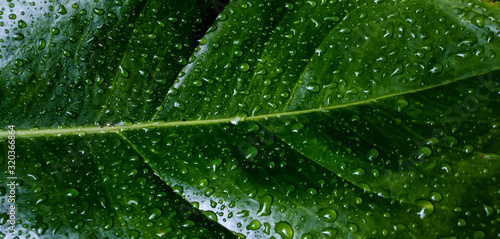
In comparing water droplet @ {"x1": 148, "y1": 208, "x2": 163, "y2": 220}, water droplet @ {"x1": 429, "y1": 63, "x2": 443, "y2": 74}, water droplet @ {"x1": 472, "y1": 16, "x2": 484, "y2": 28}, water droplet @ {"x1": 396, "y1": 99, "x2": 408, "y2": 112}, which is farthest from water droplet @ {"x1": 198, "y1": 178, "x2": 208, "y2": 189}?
water droplet @ {"x1": 472, "y1": 16, "x2": 484, "y2": 28}

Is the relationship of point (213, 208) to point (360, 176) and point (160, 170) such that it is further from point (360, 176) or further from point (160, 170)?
point (360, 176)

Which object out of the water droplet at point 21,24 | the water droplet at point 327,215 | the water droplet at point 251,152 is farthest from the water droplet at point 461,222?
the water droplet at point 21,24

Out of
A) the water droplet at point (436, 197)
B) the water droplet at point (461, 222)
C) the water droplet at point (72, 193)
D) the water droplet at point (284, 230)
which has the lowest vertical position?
the water droplet at point (284, 230)

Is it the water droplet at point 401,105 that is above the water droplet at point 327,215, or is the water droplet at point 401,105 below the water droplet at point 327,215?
above

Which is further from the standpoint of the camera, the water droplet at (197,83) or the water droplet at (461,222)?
the water droplet at (197,83)

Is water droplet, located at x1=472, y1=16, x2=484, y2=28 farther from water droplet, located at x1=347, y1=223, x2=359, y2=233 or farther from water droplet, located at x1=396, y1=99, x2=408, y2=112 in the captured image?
water droplet, located at x1=347, y1=223, x2=359, y2=233

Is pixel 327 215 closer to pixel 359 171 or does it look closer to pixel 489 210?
pixel 359 171

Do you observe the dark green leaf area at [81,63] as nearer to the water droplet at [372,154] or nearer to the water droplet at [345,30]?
the water droplet at [345,30]
